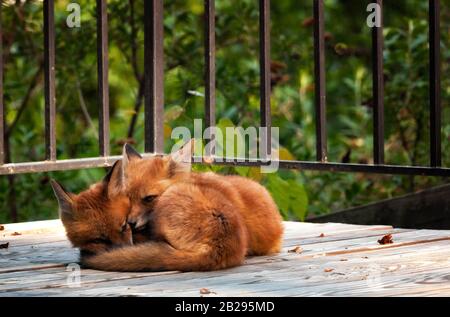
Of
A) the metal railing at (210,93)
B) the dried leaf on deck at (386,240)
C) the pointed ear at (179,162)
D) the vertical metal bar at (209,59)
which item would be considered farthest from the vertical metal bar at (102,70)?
the dried leaf on deck at (386,240)

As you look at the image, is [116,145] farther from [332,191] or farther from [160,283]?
[160,283]

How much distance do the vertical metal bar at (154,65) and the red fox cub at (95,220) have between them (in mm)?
1173

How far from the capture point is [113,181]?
337 cm

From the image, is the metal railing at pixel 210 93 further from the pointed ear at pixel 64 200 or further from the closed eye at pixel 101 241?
the closed eye at pixel 101 241

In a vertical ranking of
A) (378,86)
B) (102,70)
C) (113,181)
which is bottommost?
(113,181)

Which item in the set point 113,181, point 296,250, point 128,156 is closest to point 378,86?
point 296,250

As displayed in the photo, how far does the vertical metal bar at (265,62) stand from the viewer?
4.11 m

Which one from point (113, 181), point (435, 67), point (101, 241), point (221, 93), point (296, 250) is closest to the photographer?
point (101, 241)

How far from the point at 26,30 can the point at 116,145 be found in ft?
2.77

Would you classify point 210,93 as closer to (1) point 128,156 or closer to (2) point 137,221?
(1) point 128,156

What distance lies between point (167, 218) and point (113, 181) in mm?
312

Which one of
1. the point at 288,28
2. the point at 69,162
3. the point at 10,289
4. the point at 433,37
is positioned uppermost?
the point at 288,28

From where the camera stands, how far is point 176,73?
5.86 meters

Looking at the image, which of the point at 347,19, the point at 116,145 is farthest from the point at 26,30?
the point at 347,19
